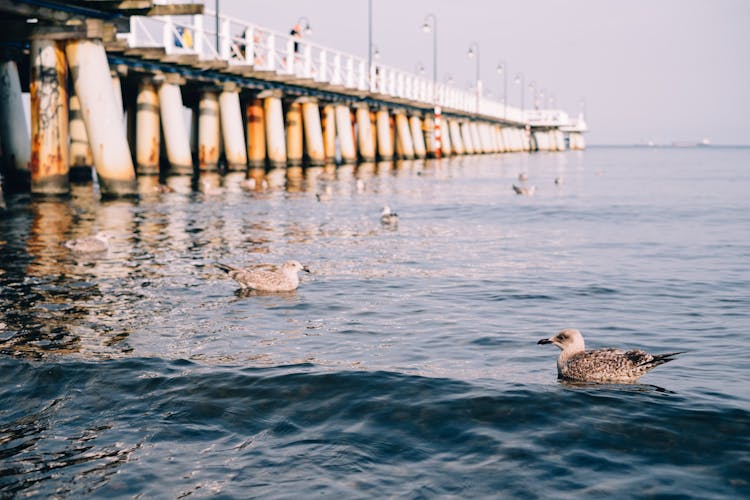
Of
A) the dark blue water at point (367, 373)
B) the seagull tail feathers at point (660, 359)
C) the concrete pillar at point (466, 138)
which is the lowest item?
the dark blue water at point (367, 373)

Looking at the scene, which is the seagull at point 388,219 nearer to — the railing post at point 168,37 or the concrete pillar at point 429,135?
the railing post at point 168,37

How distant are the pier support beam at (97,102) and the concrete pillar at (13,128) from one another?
4.99 meters

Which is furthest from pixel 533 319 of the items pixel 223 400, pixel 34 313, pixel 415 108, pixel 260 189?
pixel 415 108

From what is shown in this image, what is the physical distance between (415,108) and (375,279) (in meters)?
54.2

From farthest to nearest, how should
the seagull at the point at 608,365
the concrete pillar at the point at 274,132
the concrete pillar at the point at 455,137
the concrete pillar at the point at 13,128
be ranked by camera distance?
the concrete pillar at the point at 455,137
the concrete pillar at the point at 274,132
the concrete pillar at the point at 13,128
the seagull at the point at 608,365

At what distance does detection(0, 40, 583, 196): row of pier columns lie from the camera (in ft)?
61.5

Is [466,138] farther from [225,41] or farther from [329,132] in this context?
[225,41]

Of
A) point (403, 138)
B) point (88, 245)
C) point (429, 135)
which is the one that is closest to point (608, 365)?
point (88, 245)

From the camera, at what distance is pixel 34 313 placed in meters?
7.83

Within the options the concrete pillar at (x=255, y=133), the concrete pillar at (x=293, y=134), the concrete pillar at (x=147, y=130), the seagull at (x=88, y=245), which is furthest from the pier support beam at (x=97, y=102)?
the concrete pillar at (x=293, y=134)

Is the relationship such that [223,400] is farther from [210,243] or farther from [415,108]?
[415,108]

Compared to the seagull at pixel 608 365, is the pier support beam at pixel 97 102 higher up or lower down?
higher up

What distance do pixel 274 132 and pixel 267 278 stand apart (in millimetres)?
30801

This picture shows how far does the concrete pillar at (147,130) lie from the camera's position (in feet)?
94.0
